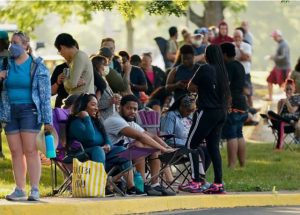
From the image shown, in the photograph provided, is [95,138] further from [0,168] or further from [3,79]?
[0,168]

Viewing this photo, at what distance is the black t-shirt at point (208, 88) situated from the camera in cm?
1747

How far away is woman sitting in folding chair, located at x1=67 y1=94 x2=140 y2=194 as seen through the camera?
1633cm

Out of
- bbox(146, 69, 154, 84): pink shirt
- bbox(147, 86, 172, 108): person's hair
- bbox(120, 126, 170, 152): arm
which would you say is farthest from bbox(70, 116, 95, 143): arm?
bbox(146, 69, 154, 84): pink shirt

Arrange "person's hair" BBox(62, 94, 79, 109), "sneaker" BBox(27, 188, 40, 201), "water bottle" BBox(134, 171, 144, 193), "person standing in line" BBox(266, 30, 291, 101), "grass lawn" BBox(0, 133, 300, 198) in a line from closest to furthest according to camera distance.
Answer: "sneaker" BBox(27, 188, 40, 201)
"water bottle" BBox(134, 171, 144, 193)
"person's hair" BBox(62, 94, 79, 109)
"grass lawn" BBox(0, 133, 300, 198)
"person standing in line" BBox(266, 30, 291, 101)

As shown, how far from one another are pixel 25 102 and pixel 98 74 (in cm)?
337

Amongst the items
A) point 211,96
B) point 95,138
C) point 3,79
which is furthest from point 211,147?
point 3,79

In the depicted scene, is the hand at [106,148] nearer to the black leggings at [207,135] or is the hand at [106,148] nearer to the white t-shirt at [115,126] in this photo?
the white t-shirt at [115,126]

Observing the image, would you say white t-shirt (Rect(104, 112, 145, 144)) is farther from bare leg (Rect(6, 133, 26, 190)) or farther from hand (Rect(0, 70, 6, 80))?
hand (Rect(0, 70, 6, 80))

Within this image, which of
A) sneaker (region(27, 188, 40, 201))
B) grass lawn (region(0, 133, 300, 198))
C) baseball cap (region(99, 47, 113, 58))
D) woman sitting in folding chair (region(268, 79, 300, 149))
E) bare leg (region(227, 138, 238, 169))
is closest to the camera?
sneaker (region(27, 188, 40, 201))

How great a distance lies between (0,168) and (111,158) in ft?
13.4

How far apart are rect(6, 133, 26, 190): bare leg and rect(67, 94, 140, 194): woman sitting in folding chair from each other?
0.96m

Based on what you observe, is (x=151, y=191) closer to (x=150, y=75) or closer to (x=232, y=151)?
(x=232, y=151)

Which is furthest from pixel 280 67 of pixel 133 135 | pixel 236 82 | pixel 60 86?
pixel 133 135

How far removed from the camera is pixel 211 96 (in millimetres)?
17562
